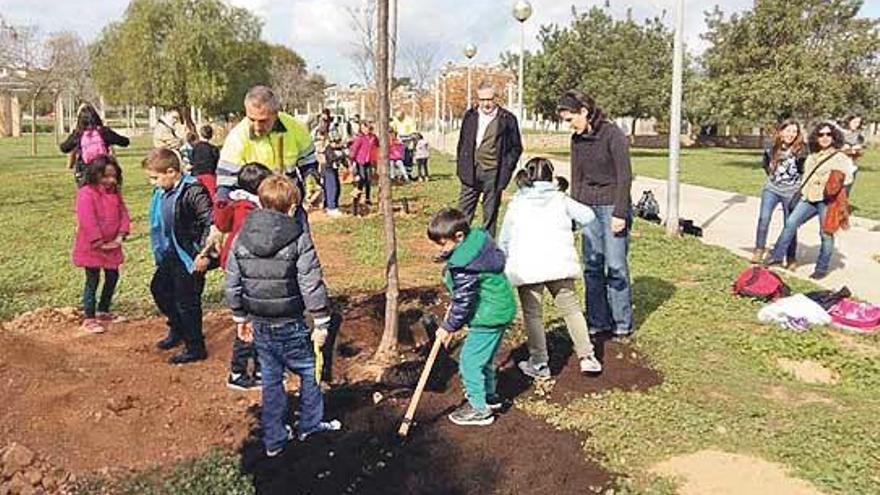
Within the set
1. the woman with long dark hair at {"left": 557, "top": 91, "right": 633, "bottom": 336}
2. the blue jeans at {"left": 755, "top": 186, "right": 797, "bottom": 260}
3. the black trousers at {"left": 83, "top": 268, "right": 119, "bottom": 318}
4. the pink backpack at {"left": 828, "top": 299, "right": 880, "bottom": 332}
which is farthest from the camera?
the blue jeans at {"left": 755, "top": 186, "right": 797, "bottom": 260}

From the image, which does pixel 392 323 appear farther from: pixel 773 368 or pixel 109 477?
pixel 773 368

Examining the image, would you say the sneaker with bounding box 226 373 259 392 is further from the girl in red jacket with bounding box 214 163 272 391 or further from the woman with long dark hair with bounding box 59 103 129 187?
the woman with long dark hair with bounding box 59 103 129 187

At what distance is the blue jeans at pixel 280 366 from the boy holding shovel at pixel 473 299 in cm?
69

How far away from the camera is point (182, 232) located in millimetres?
5184

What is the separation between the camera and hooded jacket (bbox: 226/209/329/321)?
3.85m

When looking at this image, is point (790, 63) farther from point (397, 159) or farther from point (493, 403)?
point (493, 403)

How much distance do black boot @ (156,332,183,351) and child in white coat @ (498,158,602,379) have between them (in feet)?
7.87

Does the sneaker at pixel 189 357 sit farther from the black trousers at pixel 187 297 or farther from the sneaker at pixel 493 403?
the sneaker at pixel 493 403

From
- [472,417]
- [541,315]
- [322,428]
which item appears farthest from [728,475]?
[322,428]

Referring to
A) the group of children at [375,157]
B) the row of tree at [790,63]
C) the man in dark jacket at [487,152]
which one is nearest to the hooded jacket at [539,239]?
the man in dark jacket at [487,152]

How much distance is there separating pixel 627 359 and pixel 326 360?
198 centimetres

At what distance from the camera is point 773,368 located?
548 centimetres

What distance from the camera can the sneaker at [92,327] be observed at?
19.8 ft

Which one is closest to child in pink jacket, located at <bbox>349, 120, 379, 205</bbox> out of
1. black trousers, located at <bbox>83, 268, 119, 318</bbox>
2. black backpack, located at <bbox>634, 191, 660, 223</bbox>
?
black backpack, located at <bbox>634, 191, 660, 223</bbox>
